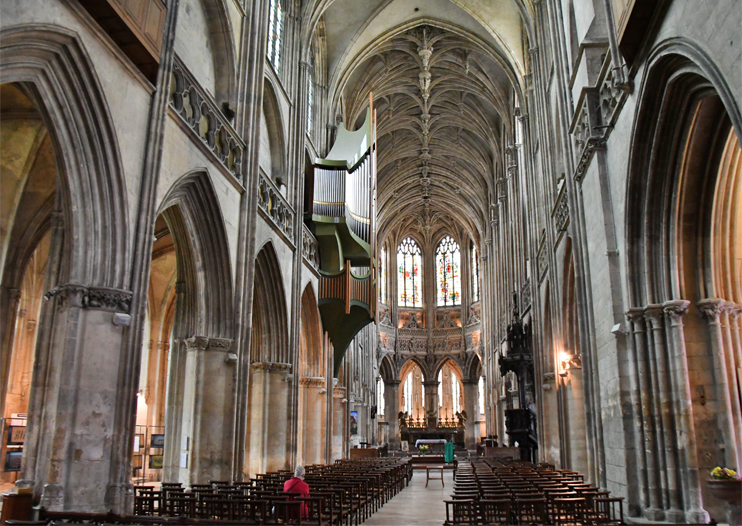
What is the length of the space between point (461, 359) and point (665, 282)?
3677cm

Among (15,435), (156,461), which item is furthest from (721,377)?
(15,435)

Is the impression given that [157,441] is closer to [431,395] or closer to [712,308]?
[712,308]

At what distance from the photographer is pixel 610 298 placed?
413 inches

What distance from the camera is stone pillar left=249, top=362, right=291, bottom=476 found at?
17.1 m

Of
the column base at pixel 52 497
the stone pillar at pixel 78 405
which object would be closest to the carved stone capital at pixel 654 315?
the stone pillar at pixel 78 405

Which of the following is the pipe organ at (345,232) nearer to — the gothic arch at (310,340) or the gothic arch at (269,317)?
the gothic arch at (310,340)

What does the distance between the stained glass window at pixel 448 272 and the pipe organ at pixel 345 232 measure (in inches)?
974

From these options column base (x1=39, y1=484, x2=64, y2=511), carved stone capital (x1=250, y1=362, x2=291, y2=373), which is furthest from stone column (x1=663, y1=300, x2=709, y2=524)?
carved stone capital (x1=250, y1=362, x2=291, y2=373)

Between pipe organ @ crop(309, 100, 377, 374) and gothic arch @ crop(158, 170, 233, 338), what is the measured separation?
754cm

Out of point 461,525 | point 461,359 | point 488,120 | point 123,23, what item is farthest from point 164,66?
point 461,359

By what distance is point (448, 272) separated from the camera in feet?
157

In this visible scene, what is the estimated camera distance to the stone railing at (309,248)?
64.4 feet

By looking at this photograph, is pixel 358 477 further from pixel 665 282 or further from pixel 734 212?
pixel 734 212

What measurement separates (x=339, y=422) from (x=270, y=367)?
10897mm
